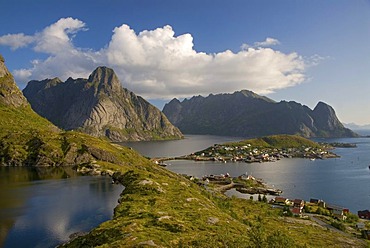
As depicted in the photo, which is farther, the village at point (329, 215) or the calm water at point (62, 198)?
the village at point (329, 215)

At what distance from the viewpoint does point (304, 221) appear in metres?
105

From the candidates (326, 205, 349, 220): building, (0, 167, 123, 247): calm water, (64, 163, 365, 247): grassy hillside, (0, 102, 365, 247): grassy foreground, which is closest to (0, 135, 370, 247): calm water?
(0, 167, 123, 247): calm water

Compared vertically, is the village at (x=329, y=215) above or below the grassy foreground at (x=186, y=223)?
below

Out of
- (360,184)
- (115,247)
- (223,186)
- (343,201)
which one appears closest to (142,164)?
(223,186)

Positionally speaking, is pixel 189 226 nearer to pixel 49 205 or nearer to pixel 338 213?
pixel 49 205

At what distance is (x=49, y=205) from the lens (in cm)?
10194

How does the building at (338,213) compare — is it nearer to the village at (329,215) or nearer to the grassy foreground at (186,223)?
the village at (329,215)

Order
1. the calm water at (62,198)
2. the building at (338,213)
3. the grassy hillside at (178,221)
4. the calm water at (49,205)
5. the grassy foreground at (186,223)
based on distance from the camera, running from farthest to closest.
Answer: the building at (338,213) < the calm water at (62,198) < the calm water at (49,205) < the grassy hillside at (178,221) < the grassy foreground at (186,223)

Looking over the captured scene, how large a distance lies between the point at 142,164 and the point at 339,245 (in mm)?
135020

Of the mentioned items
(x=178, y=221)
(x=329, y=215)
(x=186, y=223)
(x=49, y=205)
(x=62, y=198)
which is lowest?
(x=329, y=215)

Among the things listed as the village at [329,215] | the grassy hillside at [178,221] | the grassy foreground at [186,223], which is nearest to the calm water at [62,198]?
the grassy hillside at [178,221]

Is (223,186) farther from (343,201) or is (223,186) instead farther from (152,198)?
(152,198)

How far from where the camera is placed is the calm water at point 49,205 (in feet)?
247

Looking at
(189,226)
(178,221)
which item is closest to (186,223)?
(178,221)
